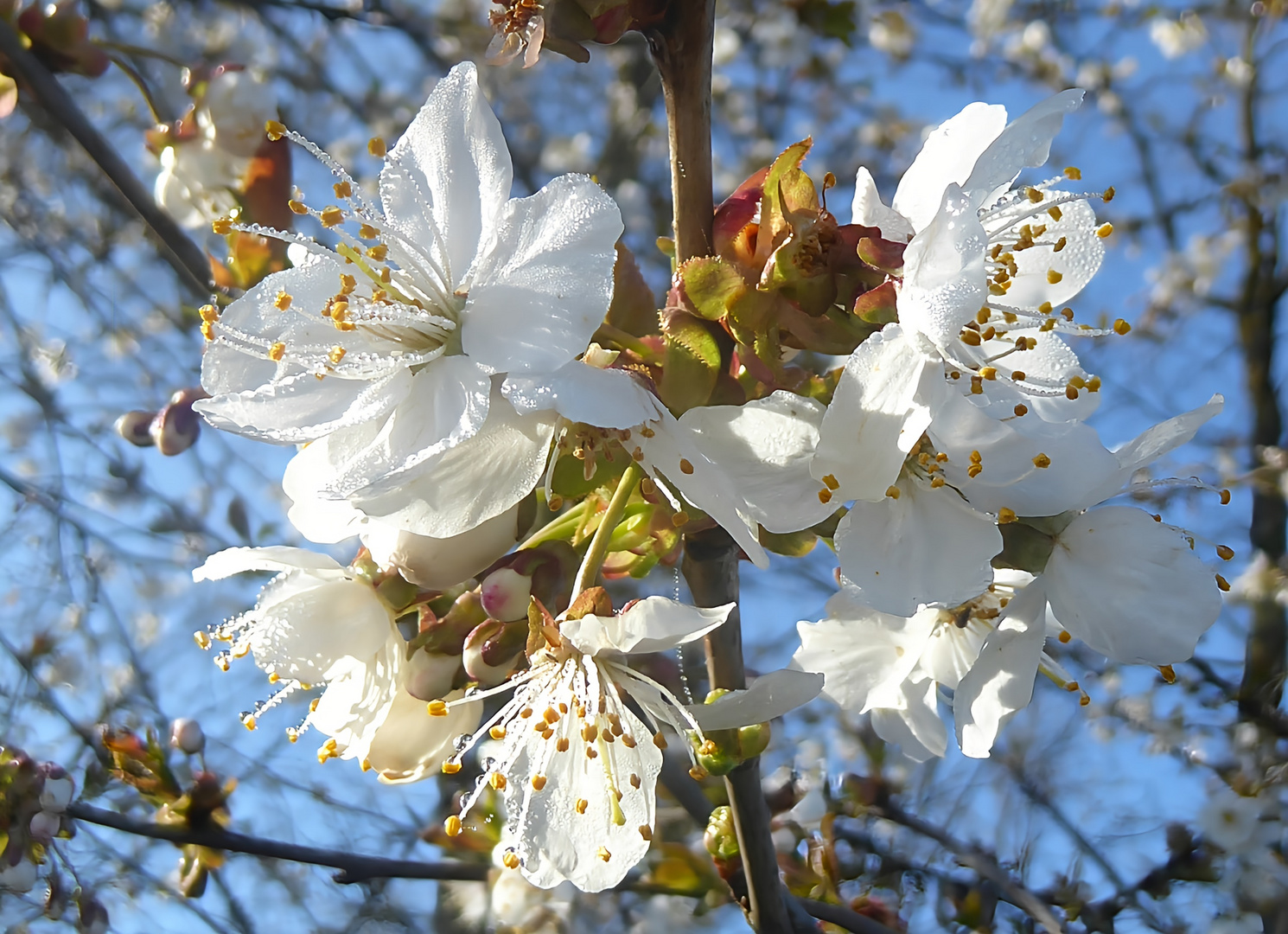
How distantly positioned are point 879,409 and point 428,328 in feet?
1.27

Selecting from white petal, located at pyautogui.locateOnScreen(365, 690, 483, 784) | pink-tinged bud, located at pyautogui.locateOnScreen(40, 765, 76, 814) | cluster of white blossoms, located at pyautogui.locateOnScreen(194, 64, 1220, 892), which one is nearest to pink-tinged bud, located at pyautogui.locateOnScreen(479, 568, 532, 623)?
cluster of white blossoms, located at pyautogui.locateOnScreen(194, 64, 1220, 892)

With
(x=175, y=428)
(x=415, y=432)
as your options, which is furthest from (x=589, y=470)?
(x=175, y=428)

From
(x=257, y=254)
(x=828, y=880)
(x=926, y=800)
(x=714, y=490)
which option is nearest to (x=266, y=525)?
(x=257, y=254)

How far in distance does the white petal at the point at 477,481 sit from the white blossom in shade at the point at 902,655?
0.38 metres

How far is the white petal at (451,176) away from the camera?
2.58 ft

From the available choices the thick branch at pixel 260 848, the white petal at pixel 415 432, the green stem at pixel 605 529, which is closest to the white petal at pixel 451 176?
the white petal at pixel 415 432

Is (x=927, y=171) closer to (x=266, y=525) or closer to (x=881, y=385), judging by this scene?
(x=881, y=385)

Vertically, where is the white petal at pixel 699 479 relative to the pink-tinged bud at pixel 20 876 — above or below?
above

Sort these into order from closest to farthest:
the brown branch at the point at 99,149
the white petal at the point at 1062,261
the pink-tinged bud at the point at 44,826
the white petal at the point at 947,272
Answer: the white petal at the point at 947,272 → the white petal at the point at 1062,261 → the brown branch at the point at 99,149 → the pink-tinged bud at the point at 44,826

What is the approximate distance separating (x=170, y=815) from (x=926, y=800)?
2.56 metres

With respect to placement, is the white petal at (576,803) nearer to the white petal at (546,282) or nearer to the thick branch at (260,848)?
the white petal at (546,282)

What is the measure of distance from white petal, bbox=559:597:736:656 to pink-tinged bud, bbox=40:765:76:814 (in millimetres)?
914

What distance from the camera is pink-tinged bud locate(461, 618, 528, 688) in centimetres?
84

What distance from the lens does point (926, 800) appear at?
10.5 ft
